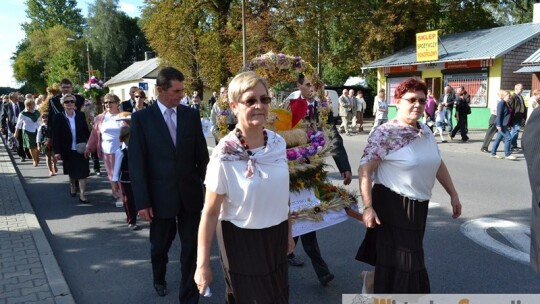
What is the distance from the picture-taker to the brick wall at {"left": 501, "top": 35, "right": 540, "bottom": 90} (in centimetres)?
1998

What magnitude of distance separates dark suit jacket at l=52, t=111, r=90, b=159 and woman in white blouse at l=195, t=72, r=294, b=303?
5999 mm

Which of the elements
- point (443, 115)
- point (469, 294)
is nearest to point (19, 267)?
point (469, 294)

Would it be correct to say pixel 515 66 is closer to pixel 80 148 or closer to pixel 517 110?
pixel 517 110

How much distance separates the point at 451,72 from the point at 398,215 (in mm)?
20143

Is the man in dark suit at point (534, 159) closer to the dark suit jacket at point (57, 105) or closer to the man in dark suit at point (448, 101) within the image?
the dark suit jacket at point (57, 105)

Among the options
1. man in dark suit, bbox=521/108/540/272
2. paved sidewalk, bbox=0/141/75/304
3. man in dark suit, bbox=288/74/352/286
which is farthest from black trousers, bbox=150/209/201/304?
man in dark suit, bbox=521/108/540/272

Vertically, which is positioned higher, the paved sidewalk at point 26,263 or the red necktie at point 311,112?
the red necktie at point 311,112

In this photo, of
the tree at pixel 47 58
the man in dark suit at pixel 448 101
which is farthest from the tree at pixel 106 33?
the man in dark suit at pixel 448 101

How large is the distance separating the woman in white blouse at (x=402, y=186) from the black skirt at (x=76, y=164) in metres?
5.86

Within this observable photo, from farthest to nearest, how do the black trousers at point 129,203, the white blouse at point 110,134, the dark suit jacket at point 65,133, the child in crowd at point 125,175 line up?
the dark suit jacket at point 65,133 → the white blouse at point 110,134 → the black trousers at point 129,203 → the child in crowd at point 125,175

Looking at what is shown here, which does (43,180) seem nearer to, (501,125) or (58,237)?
(58,237)

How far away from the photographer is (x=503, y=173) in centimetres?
956

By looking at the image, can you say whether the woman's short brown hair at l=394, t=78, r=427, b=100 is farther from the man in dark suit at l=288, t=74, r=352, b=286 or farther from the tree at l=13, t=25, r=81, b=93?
the tree at l=13, t=25, r=81, b=93

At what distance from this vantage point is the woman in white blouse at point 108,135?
7.16m
